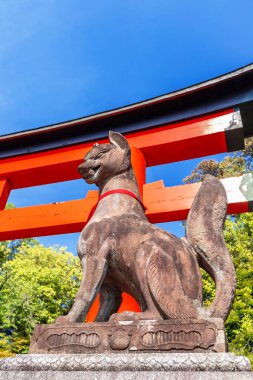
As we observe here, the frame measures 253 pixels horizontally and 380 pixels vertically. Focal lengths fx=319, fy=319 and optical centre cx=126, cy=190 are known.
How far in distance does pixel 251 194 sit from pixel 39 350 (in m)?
2.90

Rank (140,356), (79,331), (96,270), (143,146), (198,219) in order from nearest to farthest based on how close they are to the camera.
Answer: (140,356)
(79,331)
(96,270)
(198,219)
(143,146)

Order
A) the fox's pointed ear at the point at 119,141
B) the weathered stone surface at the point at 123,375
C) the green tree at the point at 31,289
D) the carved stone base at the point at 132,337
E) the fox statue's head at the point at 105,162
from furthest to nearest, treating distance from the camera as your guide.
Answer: the green tree at the point at 31,289 < the fox's pointed ear at the point at 119,141 < the fox statue's head at the point at 105,162 < the carved stone base at the point at 132,337 < the weathered stone surface at the point at 123,375

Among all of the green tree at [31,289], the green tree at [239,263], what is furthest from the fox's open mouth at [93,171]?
the green tree at [31,289]

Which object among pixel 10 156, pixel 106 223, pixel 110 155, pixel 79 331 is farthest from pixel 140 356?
pixel 10 156

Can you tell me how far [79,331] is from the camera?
5.24 feet

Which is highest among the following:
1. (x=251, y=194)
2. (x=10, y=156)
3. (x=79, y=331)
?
(x=10, y=156)

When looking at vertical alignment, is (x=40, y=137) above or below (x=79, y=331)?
above

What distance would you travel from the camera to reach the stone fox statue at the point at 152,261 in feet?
5.55

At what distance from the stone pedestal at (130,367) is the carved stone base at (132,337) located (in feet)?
0.20

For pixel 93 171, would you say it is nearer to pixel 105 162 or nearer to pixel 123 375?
pixel 105 162

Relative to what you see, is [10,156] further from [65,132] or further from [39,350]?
[39,350]

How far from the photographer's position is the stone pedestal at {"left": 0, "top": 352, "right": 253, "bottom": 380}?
51.5 inches

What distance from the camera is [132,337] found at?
1545 millimetres

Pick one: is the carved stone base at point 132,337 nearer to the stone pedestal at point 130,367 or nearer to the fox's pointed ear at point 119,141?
the stone pedestal at point 130,367
